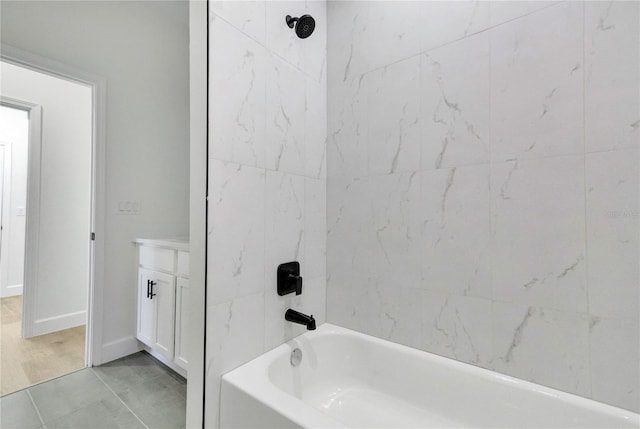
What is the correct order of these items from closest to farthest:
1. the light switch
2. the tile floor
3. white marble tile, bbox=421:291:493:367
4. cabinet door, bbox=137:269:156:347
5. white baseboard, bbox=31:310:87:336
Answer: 1. white marble tile, bbox=421:291:493:367
2. the tile floor
3. cabinet door, bbox=137:269:156:347
4. the light switch
5. white baseboard, bbox=31:310:87:336

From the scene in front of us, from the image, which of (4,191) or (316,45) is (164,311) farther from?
(4,191)

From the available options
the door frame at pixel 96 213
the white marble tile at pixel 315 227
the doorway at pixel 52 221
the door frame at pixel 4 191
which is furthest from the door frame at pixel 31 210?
the white marble tile at pixel 315 227

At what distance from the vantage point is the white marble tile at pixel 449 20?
3.78 feet

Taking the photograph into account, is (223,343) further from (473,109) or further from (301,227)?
(473,109)

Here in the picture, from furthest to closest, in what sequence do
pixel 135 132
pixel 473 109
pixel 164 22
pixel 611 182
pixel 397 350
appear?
pixel 164 22, pixel 135 132, pixel 397 350, pixel 473 109, pixel 611 182

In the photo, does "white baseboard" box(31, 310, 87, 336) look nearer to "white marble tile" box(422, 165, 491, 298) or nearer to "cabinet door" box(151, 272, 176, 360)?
"cabinet door" box(151, 272, 176, 360)

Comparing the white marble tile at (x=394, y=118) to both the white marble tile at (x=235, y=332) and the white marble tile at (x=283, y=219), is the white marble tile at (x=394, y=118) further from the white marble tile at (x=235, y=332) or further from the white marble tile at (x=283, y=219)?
the white marble tile at (x=235, y=332)

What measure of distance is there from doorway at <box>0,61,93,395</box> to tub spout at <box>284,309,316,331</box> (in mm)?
1702

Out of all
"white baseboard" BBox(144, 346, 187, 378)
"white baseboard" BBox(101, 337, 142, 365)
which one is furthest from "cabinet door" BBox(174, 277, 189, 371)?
"white baseboard" BBox(101, 337, 142, 365)

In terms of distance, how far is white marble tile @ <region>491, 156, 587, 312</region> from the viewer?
0.96 m

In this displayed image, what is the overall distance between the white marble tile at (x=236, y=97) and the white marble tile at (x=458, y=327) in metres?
1.03

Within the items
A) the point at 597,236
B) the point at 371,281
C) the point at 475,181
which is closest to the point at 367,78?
the point at 475,181

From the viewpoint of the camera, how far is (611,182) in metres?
0.91

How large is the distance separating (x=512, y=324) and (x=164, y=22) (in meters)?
3.34
